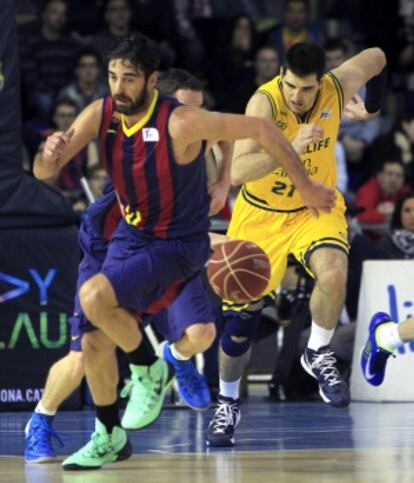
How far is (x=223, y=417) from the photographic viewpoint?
418 inches

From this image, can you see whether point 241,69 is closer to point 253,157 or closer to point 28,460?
point 253,157

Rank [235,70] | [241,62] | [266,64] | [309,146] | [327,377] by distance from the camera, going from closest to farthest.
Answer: [327,377] → [309,146] → [266,64] → [235,70] → [241,62]

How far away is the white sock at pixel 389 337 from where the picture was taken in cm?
1105

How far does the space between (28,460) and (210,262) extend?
1691 millimetres

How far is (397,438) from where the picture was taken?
34.6 feet

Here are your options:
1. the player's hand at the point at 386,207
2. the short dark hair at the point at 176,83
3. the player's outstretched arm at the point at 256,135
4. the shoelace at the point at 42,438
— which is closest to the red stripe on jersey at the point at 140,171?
the player's outstretched arm at the point at 256,135

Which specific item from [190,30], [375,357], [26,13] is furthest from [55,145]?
[190,30]

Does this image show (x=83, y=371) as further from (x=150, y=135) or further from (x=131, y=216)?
(x=150, y=135)

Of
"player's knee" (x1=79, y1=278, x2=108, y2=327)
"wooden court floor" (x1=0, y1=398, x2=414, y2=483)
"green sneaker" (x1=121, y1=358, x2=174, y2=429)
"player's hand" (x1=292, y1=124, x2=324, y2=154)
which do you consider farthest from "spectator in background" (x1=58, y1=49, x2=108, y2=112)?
"player's knee" (x1=79, y1=278, x2=108, y2=327)

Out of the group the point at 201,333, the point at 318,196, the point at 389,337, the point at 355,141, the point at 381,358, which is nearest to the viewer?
the point at 318,196

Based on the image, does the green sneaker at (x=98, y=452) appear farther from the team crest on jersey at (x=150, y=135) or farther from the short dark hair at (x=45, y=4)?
the short dark hair at (x=45, y=4)

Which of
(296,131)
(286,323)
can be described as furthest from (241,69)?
(296,131)

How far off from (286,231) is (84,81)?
6.57 metres

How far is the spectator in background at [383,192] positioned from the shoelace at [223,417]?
5.93 metres
